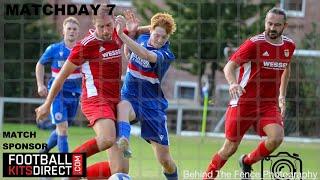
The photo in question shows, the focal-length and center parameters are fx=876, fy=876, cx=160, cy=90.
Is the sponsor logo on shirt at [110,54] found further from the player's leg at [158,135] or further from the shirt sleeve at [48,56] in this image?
the shirt sleeve at [48,56]

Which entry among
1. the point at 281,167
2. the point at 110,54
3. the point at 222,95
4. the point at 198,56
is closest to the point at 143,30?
the point at 110,54

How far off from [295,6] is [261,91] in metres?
3.82

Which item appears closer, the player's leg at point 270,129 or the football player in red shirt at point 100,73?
the football player in red shirt at point 100,73

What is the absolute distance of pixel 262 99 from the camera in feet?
23.8

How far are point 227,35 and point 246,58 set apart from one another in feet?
18.7

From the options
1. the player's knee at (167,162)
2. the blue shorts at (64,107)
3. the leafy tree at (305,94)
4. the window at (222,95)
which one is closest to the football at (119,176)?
the player's knee at (167,162)

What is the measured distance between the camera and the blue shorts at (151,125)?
7098 mm

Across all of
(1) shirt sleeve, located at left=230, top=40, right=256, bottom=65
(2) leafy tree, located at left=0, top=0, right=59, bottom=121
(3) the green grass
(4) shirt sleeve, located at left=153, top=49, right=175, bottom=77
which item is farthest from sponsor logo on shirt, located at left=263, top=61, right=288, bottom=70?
(2) leafy tree, located at left=0, top=0, right=59, bottom=121

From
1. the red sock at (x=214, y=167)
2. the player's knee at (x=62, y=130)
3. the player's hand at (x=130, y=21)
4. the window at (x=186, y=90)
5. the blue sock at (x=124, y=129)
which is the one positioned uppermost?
the player's hand at (x=130, y=21)

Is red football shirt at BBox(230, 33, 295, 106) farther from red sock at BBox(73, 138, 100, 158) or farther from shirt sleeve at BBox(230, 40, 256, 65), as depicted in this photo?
red sock at BBox(73, 138, 100, 158)

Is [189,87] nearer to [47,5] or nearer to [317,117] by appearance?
[317,117]

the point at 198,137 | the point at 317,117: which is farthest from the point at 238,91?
the point at 198,137

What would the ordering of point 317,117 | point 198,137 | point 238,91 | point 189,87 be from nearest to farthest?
point 238,91, point 317,117, point 198,137, point 189,87

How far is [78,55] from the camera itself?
6.59m
